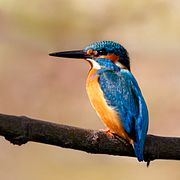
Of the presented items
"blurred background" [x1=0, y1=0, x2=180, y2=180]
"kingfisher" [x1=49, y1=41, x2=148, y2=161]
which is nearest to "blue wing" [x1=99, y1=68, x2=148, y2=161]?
"kingfisher" [x1=49, y1=41, x2=148, y2=161]

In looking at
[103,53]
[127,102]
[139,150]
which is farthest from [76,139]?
[103,53]

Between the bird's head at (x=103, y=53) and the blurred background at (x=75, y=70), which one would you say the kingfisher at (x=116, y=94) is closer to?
the bird's head at (x=103, y=53)

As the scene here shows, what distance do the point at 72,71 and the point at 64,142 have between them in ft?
11.3

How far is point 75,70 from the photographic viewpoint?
20.0ft

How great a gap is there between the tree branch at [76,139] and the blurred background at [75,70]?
253cm

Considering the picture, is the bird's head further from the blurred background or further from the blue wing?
the blurred background

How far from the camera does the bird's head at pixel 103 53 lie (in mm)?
Answer: 3301

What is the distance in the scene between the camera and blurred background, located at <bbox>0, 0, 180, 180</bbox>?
5469mm

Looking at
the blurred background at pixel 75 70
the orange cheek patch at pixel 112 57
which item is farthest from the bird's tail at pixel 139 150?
the blurred background at pixel 75 70

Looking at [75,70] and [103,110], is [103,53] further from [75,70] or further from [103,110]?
[75,70]

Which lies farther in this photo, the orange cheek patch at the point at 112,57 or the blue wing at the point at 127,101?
the orange cheek patch at the point at 112,57

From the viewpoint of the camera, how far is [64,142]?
8.74ft

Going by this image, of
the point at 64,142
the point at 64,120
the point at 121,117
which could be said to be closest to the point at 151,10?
the point at 64,120

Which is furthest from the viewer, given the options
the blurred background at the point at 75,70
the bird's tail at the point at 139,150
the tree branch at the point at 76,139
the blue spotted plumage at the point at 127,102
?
the blurred background at the point at 75,70
